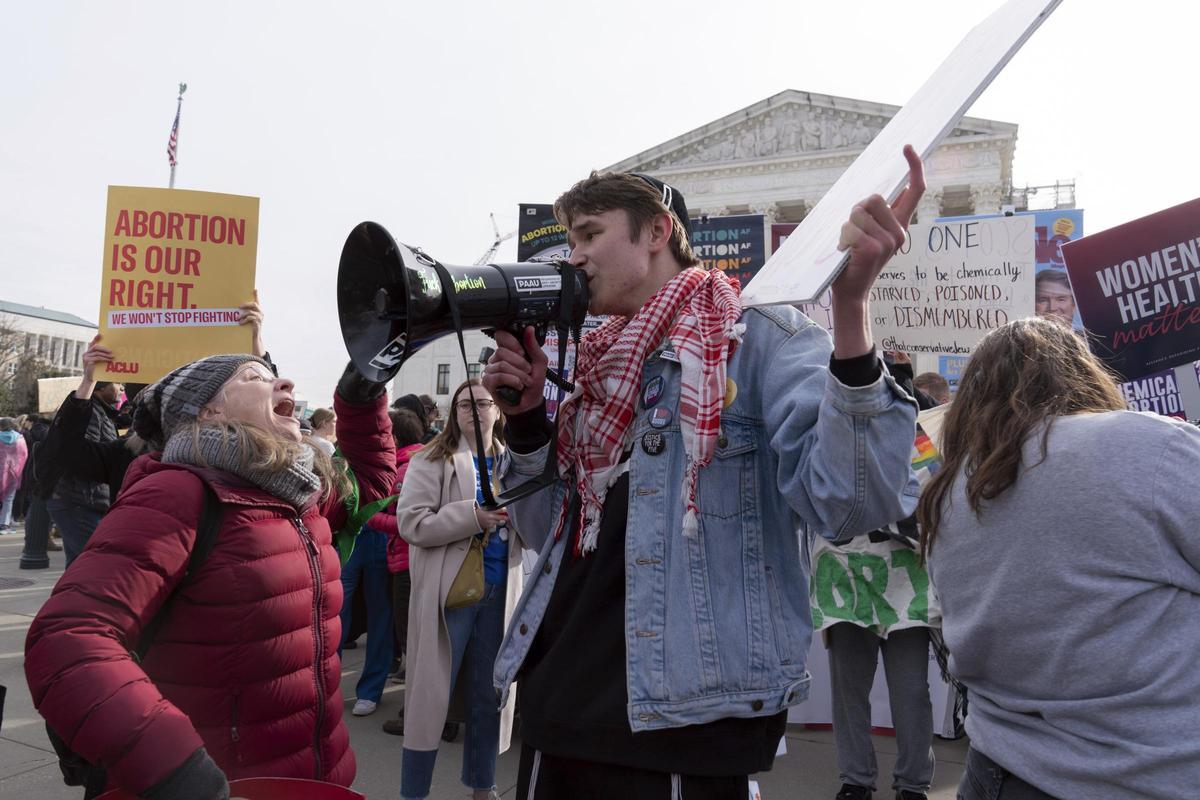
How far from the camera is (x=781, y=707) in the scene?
136cm

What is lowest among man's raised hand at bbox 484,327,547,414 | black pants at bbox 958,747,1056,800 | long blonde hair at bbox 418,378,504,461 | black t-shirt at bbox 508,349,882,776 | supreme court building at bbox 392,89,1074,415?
black pants at bbox 958,747,1056,800

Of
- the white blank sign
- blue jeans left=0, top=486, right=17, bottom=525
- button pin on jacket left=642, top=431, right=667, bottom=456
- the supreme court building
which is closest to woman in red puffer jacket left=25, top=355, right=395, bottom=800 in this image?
button pin on jacket left=642, top=431, right=667, bottom=456

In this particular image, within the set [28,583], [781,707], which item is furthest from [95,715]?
[28,583]

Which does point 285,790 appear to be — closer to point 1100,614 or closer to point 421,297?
point 421,297

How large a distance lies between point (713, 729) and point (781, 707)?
115 millimetres

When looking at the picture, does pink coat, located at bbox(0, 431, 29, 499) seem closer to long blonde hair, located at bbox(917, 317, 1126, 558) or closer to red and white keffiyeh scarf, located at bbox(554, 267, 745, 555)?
red and white keffiyeh scarf, located at bbox(554, 267, 745, 555)

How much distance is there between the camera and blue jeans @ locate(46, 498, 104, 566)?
18.6ft

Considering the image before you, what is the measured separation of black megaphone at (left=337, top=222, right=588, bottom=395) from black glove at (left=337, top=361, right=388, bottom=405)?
0.51 m

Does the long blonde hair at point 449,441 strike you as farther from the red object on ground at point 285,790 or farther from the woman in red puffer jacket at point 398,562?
the red object on ground at point 285,790

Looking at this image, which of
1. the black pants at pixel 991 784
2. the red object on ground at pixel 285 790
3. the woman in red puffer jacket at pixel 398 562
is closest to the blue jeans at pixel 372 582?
the woman in red puffer jacket at pixel 398 562

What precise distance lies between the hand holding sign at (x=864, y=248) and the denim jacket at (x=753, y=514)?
72 mm

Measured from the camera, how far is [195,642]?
5.88 ft

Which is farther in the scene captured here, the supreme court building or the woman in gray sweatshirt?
the supreme court building

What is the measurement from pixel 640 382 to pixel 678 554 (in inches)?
12.8
